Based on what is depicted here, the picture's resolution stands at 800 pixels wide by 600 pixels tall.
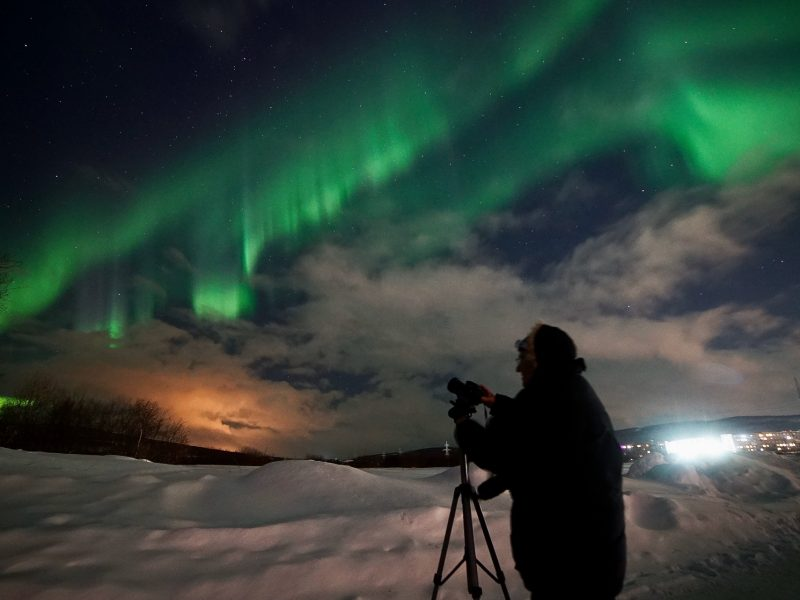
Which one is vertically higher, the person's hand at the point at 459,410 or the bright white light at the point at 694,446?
the person's hand at the point at 459,410

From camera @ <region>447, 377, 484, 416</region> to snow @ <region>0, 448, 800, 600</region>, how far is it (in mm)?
952

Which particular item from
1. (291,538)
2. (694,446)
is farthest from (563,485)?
(694,446)

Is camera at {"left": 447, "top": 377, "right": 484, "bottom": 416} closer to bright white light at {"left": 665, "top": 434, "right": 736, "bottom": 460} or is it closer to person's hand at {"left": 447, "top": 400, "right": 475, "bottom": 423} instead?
person's hand at {"left": 447, "top": 400, "right": 475, "bottom": 423}

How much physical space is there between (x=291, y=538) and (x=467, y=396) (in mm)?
4423

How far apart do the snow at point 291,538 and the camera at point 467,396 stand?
3.12 feet

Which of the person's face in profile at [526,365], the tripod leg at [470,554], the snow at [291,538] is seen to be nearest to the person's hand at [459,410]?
the person's face in profile at [526,365]

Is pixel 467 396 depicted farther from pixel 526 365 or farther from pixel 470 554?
pixel 470 554

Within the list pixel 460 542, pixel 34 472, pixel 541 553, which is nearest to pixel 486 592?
pixel 460 542

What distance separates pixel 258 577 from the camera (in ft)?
15.4

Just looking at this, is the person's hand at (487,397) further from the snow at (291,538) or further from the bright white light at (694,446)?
the bright white light at (694,446)

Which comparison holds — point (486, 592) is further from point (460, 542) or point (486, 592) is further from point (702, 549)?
point (702, 549)

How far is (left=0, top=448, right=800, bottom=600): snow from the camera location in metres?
4.57

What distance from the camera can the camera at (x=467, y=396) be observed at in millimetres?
2971

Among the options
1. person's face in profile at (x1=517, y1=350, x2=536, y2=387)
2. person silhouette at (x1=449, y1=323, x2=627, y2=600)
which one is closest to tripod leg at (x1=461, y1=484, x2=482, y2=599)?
person silhouette at (x1=449, y1=323, x2=627, y2=600)
